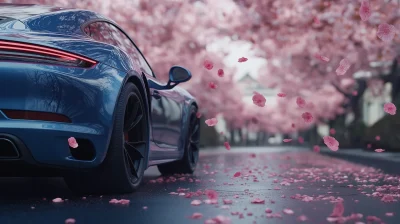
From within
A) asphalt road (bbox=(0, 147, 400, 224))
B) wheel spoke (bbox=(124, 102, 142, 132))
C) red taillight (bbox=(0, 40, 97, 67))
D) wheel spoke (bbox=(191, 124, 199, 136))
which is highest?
red taillight (bbox=(0, 40, 97, 67))

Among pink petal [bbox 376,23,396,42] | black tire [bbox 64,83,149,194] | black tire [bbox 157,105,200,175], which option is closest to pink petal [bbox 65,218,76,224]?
black tire [bbox 64,83,149,194]

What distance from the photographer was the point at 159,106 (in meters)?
6.93

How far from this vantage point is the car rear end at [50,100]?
4.75m

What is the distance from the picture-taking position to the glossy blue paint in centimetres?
476

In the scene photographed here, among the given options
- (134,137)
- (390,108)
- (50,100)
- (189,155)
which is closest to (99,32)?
(134,137)

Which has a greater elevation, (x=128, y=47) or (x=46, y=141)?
(x=128, y=47)

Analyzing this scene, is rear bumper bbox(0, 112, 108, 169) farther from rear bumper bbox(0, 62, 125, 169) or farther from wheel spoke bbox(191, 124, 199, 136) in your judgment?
wheel spoke bbox(191, 124, 199, 136)

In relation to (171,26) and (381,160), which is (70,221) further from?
(171,26)

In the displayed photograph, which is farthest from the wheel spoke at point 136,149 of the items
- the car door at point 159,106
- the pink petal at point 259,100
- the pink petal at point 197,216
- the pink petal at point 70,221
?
the pink petal at point 259,100

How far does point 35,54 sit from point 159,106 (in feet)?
7.24

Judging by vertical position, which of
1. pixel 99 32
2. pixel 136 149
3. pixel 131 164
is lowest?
pixel 131 164

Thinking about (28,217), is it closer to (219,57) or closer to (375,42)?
(375,42)

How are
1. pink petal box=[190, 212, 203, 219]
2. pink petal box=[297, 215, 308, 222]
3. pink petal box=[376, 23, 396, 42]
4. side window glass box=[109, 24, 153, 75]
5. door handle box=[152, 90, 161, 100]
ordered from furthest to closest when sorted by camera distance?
pink petal box=[376, 23, 396, 42]
door handle box=[152, 90, 161, 100]
side window glass box=[109, 24, 153, 75]
pink petal box=[190, 212, 203, 219]
pink petal box=[297, 215, 308, 222]

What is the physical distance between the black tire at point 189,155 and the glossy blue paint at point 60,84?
9.64ft
